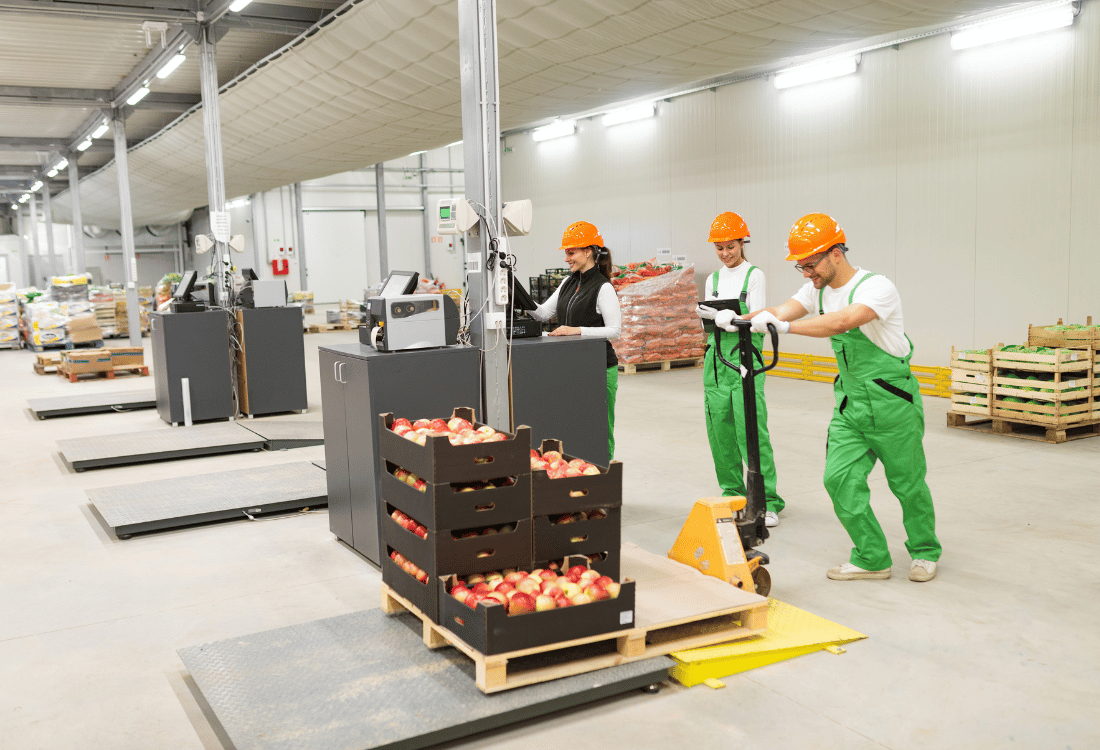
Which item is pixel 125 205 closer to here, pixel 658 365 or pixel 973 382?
pixel 658 365

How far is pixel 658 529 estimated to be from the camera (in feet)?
17.6

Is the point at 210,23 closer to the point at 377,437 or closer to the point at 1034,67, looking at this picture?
the point at 377,437

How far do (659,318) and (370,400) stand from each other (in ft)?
29.0

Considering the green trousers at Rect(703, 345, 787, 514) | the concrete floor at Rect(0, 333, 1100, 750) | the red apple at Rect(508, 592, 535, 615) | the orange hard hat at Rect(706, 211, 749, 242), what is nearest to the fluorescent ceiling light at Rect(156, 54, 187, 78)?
the concrete floor at Rect(0, 333, 1100, 750)

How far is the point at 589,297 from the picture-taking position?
5.49 m

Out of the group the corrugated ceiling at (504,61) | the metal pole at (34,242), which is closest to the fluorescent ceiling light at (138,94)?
the corrugated ceiling at (504,61)

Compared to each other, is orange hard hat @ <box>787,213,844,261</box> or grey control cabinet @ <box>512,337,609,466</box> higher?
orange hard hat @ <box>787,213,844,261</box>

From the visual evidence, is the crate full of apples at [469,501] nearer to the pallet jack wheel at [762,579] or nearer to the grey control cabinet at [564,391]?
the pallet jack wheel at [762,579]

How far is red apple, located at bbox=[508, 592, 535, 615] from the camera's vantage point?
3.13 m

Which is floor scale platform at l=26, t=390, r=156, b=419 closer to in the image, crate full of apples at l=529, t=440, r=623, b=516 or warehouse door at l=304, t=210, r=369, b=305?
crate full of apples at l=529, t=440, r=623, b=516

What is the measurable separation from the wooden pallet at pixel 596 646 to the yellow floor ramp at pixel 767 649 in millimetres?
60

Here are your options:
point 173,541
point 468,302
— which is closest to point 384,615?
point 468,302

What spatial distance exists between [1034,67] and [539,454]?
322 inches

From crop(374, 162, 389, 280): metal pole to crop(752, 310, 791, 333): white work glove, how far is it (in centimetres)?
1990
